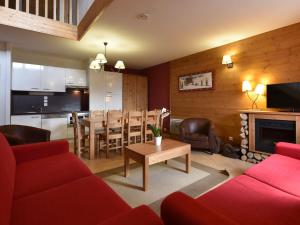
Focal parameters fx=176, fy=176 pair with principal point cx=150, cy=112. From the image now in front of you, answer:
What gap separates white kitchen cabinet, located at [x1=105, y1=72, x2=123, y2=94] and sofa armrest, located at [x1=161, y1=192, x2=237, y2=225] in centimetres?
496

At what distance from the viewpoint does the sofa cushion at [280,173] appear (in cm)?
A: 142

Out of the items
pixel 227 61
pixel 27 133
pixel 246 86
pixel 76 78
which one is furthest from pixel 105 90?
pixel 246 86

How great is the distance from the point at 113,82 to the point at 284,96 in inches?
173

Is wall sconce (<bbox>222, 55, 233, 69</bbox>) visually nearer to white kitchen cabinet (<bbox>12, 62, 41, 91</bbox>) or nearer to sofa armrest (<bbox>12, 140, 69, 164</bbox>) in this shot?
sofa armrest (<bbox>12, 140, 69, 164</bbox>)

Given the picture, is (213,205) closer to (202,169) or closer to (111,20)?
(202,169)

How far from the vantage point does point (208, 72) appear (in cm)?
439

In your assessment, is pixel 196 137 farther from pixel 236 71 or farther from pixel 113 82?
pixel 113 82

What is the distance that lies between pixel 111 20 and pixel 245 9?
6.70 feet

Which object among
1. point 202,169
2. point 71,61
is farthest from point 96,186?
point 71,61

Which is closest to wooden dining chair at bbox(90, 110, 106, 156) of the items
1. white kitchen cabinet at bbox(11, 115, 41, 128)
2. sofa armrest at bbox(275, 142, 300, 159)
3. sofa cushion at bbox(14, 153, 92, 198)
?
sofa cushion at bbox(14, 153, 92, 198)

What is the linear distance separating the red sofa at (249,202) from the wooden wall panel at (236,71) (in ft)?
6.81

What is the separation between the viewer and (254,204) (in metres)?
1.17

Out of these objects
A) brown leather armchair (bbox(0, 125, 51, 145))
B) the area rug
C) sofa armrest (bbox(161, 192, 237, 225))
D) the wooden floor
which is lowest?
the area rug

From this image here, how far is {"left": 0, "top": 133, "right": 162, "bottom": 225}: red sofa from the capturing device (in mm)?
901
